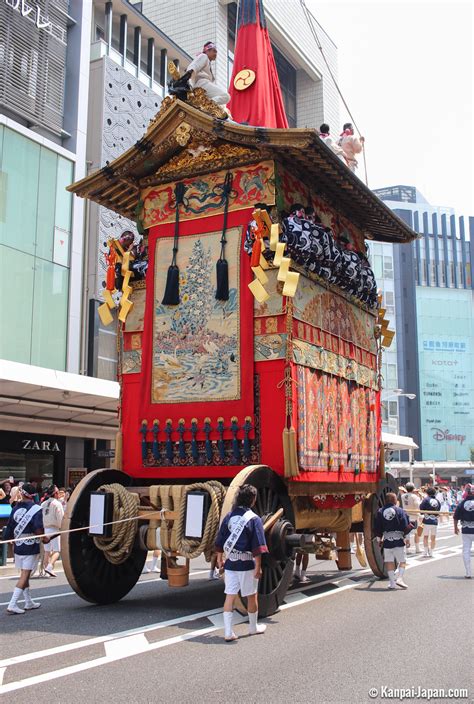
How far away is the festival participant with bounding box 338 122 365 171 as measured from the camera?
487 inches

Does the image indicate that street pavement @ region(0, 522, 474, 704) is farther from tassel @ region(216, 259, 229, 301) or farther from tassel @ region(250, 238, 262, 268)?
tassel @ region(250, 238, 262, 268)

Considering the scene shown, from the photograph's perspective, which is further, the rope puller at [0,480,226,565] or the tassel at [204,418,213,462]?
the tassel at [204,418,213,462]

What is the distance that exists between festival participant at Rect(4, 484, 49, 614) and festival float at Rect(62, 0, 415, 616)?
2.89ft

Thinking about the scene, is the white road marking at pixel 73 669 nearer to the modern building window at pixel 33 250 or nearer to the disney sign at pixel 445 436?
the modern building window at pixel 33 250

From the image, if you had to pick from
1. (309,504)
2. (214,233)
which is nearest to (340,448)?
(309,504)

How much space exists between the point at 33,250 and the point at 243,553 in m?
18.6

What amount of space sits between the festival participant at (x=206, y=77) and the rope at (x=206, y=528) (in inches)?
219

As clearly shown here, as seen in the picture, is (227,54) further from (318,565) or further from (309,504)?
(309,504)

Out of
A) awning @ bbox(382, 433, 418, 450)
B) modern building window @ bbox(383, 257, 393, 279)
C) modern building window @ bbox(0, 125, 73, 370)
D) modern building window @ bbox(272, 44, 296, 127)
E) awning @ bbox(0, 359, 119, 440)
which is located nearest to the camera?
awning @ bbox(0, 359, 119, 440)

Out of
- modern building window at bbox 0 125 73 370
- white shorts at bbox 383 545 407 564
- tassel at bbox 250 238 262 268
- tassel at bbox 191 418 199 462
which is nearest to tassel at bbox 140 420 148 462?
tassel at bbox 191 418 199 462

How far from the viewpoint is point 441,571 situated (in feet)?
46.7

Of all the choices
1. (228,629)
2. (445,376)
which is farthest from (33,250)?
(445,376)

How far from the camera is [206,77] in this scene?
10758 mm

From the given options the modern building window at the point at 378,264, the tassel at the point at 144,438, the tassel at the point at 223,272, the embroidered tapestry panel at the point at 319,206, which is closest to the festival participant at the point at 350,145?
the embroidered tapestry panel at the point at 319,206
